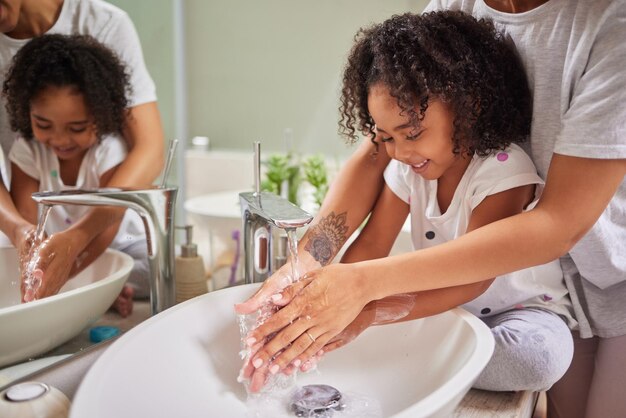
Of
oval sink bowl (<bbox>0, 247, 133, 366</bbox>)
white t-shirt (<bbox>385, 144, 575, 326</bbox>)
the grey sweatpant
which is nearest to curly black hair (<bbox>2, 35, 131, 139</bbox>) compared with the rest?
oval sink bowl (<bbox>0, 247, 133, 366</bbox>)

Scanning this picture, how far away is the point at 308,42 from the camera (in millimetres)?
1350

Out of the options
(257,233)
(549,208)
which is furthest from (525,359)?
(257,233)

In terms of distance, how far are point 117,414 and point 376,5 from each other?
2.67 ft

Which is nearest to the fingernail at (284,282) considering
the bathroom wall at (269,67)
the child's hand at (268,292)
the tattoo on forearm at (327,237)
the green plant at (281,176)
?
the child's hand at (268,292)

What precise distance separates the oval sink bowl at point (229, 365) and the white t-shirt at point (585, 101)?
0.25 meters

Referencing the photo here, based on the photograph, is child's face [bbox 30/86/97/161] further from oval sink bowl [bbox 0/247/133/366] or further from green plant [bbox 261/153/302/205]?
green plant [bbox 261/153/302/205]

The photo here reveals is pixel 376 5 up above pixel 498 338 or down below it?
above

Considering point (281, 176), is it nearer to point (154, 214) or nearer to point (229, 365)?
point (154, 214)

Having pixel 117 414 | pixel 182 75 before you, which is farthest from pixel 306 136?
pixel 117 414

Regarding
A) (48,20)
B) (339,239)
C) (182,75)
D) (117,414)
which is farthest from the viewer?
(182,75)

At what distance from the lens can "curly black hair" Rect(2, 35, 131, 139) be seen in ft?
2.94

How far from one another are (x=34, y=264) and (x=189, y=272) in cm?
31

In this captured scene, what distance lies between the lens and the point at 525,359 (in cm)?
86

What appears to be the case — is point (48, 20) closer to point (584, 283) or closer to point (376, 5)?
point (376, 5)
